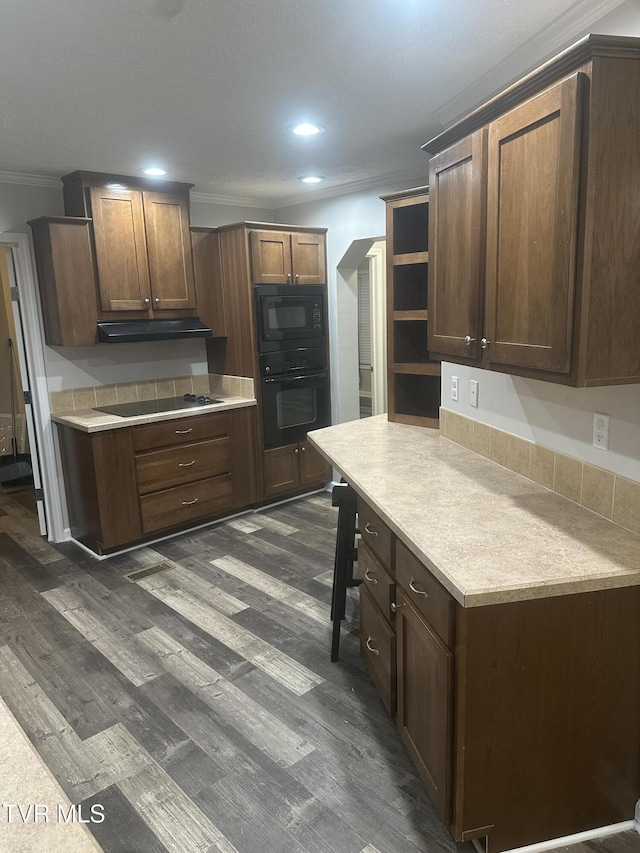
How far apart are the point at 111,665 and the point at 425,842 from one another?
1620 millimetres

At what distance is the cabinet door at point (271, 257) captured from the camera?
433cm

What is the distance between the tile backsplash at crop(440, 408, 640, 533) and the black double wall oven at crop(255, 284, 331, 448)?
205 centimetres

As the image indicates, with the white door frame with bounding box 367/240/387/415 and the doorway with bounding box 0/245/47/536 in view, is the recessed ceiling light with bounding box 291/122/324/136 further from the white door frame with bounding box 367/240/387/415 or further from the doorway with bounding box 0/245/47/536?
the doorway with bounding box 0/245/47/536

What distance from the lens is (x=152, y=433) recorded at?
3.91 metres

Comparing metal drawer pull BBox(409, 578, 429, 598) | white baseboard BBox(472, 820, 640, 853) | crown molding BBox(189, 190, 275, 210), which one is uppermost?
crown molding BBox(189, 190, 275, 210)

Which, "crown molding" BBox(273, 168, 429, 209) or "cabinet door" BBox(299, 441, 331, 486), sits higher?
"crown molding" BBox(273, 168, 429, 209)

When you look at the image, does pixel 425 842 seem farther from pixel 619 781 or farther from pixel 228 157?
pixel 228 157

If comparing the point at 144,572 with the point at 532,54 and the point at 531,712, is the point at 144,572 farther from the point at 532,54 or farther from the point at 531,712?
the point at 532,54

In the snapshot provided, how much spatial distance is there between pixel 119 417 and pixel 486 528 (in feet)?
9.23

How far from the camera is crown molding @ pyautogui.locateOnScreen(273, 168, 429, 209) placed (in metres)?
3.94

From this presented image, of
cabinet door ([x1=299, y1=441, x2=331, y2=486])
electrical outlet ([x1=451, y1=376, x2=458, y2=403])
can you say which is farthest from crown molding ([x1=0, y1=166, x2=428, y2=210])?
cabinet door ([x1=299, y1=441, x2=331, y2=486])

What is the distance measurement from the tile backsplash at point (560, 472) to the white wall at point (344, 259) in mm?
2256

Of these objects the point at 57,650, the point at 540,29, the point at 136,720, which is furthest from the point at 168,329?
the point at 540,29

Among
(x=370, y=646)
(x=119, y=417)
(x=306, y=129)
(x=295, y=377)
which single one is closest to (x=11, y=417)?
(x=119, y=417)
